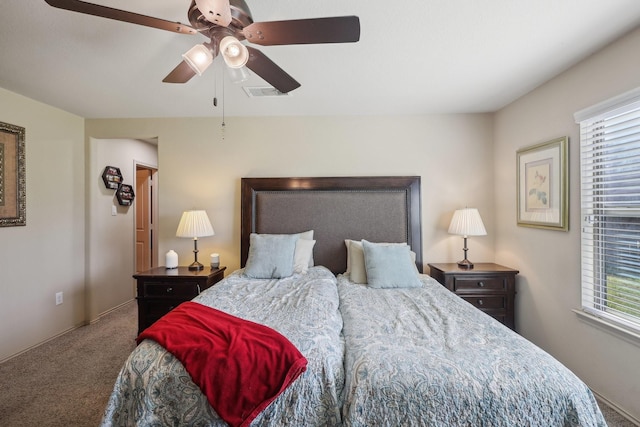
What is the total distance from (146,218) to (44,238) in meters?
1.77

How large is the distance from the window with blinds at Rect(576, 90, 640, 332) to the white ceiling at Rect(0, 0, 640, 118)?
0.53 meters

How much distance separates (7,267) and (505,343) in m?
4.04

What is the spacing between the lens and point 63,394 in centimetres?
211

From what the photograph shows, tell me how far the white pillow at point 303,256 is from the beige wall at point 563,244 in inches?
83.3

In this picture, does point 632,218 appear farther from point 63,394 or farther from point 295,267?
point 63,394

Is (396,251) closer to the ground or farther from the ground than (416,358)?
farther from the ground

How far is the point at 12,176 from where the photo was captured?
2.67m

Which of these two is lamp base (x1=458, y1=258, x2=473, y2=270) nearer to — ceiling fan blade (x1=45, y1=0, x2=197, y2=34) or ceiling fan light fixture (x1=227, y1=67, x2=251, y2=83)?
ceiling fan light fixture (x1=227, y1=67, x2=251, y2=83)

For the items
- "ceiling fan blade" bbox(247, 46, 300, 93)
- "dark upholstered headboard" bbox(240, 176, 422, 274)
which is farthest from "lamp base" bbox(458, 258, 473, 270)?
"ceiling fan blade" bbox(247, 46, 300, 93)

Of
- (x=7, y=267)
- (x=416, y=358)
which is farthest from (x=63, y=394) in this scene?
(x=416, y=358)

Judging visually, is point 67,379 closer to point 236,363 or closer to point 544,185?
point 236,363

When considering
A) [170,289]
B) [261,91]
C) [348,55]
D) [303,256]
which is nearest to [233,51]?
[348,55]

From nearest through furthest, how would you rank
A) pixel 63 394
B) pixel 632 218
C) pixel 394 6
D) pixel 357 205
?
pixel 394 6 < pixel 632 218 < pixel 63 394 < pixel 357 205

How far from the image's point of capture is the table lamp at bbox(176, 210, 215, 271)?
2.92 metres
